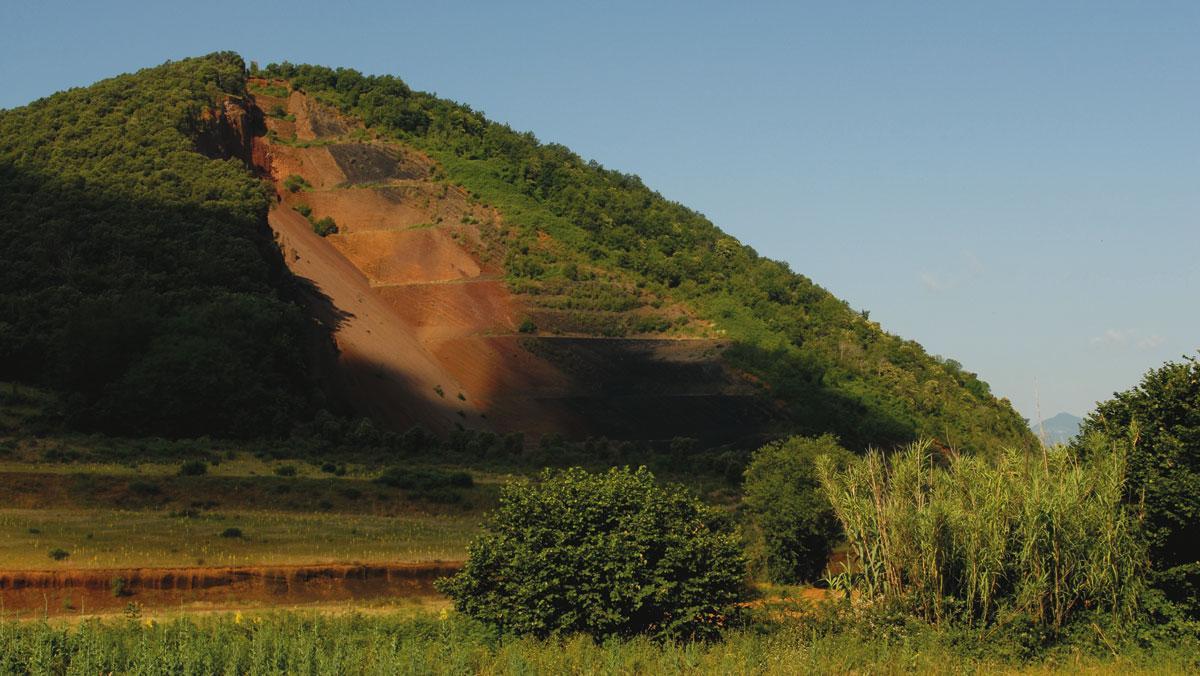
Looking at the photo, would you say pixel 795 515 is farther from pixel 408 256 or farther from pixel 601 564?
Answer: pixel 408 256

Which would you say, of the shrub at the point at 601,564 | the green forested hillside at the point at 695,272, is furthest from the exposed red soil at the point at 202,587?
the green forested hillside at the point at 695,272

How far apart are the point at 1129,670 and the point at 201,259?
173 ft

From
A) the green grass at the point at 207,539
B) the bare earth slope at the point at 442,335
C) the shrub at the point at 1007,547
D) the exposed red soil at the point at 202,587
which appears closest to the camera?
the shrub at the point at 1007,547

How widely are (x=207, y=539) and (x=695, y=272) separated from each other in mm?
65188

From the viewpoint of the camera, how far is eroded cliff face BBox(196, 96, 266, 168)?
8544 cm

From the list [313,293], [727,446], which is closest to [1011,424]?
[727,446]

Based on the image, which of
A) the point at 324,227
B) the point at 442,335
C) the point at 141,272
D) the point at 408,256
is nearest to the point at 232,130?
the point at 324,227

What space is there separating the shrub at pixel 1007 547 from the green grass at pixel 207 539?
13082mm

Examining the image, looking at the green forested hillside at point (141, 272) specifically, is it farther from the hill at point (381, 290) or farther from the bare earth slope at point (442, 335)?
the bare earth slope at point (442, 335)

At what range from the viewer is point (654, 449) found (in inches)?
2598

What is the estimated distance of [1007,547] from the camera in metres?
22.2

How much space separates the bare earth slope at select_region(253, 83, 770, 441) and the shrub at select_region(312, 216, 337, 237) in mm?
445

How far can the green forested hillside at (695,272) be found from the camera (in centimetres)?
7781

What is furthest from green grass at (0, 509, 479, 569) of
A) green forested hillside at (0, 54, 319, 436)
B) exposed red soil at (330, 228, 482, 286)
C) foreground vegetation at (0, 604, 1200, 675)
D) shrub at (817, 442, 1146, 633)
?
exposed red soil at (330, 228, 482, 286)
